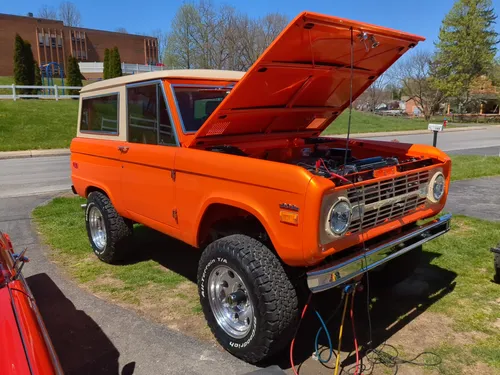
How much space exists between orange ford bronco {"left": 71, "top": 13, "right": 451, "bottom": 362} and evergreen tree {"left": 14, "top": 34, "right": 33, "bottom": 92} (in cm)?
2874

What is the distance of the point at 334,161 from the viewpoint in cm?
393

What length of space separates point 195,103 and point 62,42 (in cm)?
6398

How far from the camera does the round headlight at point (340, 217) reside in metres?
2.73

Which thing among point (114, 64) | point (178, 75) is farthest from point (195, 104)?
point (114, 64)

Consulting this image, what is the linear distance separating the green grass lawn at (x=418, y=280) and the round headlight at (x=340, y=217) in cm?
123

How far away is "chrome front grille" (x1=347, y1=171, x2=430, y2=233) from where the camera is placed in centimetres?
295

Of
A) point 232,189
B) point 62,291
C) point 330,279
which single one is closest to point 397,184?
point 330,279

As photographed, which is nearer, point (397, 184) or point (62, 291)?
point (397, 184)

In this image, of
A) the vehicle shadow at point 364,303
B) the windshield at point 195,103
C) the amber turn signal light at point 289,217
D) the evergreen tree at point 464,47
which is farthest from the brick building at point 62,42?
the amber turn signal light at point 289,217

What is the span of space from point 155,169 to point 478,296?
129 inches

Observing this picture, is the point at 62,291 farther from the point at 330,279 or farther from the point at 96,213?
the point at 330,279

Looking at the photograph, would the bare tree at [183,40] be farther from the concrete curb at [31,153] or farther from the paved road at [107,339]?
the paved road at [107,339]

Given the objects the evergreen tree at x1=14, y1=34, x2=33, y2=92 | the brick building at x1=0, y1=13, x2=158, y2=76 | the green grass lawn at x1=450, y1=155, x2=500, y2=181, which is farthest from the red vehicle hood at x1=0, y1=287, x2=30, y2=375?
the brick building at x1=0, y1=13, x2=158, y2=76

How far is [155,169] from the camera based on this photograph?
388cm
